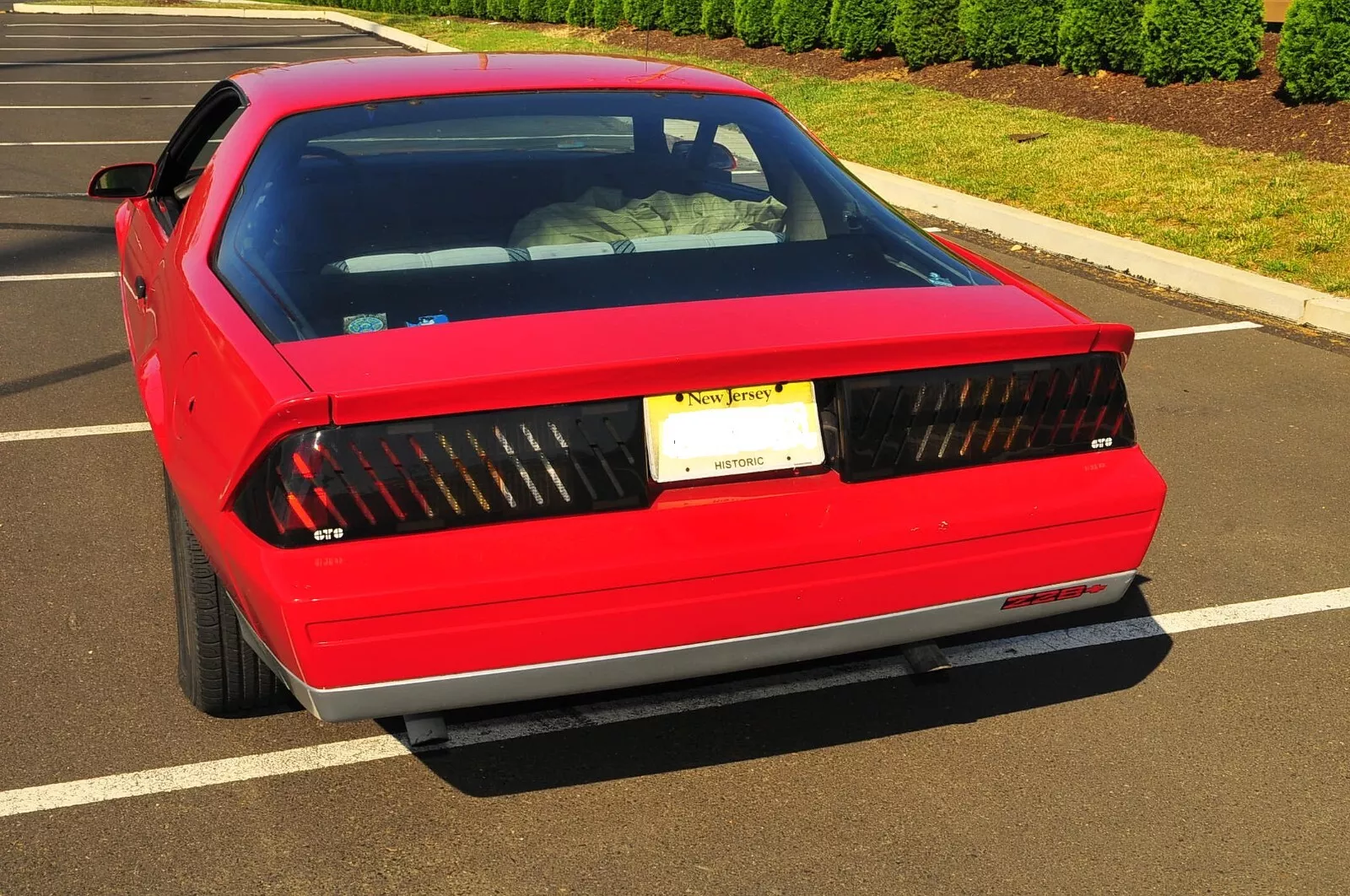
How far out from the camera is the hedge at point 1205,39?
12836mm

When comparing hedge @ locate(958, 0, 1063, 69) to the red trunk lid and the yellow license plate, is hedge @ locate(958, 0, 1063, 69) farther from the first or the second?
the yellow license plate

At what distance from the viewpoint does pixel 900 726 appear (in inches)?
141

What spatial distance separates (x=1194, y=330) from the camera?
7430mm

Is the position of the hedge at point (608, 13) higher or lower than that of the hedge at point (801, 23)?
lower

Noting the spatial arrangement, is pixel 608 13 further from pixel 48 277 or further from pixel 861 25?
pixel 48 277

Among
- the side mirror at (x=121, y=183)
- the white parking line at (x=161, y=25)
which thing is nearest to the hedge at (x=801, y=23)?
the side mirror at (x=121, y=183)

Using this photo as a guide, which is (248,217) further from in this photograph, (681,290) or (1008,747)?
(1008,747)

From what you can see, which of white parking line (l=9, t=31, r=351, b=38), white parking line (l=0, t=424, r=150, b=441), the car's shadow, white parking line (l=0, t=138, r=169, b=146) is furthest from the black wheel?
white parking line (l=9, t=31, r=351, b=38)

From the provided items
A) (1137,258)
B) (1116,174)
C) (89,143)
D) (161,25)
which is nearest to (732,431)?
(1137,258)

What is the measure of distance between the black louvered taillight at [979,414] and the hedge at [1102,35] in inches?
462

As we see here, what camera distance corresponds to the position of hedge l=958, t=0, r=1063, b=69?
A: 49.0ft

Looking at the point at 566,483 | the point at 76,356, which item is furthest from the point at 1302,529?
the point at 76,356

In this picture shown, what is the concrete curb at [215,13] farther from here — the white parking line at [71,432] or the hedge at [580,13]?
the white parking line at [71,432]

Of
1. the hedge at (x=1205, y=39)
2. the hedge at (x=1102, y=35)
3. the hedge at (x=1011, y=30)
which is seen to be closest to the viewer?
the hedge at (x=1205, y=39)
